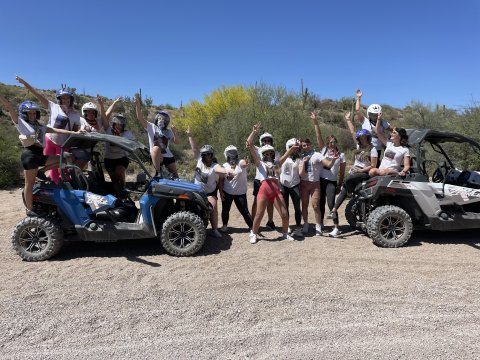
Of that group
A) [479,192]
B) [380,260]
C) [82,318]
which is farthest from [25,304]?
[479,192]

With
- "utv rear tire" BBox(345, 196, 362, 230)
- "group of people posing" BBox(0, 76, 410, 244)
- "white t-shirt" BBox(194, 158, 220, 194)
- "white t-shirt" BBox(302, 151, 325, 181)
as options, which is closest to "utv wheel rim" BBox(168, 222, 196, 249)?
"group of people posing" BBox(0, 76, 410, 244)

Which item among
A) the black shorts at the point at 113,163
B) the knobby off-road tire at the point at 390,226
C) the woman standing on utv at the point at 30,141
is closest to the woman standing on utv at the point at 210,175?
the black shorts at the point at 113,163

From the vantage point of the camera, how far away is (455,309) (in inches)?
151

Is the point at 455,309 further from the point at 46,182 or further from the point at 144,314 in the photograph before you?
the point at 46,182

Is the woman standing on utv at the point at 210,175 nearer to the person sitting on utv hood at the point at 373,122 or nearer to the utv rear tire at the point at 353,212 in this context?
the utv rear tire at the point at 353,212

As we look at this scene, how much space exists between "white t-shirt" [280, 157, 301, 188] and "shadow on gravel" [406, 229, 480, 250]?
2210mm

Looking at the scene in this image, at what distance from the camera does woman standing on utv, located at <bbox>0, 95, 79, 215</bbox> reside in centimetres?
510

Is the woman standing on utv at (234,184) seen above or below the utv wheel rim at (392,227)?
above

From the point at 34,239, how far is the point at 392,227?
18.5 ft

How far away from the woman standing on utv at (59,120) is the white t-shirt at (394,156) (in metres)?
5.32

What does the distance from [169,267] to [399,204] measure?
402cm

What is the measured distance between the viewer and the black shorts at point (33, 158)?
518 centimetres

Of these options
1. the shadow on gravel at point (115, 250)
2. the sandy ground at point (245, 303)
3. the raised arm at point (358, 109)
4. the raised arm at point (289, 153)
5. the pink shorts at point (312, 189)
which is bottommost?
the sandy ground at point (245, 303)

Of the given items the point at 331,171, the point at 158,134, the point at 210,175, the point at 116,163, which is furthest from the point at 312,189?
the point at 116,163
